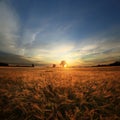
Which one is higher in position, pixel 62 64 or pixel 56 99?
pixel 62 64

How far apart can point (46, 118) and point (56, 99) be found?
0.97 m

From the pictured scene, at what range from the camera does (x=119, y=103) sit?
3.82 m

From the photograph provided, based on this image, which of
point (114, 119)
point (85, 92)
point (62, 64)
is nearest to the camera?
point (114, 119)

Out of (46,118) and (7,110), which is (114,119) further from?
(7,110)

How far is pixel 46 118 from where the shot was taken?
3.17m

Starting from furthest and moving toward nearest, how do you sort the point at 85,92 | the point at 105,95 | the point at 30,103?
the point at 85,92, the point at 105,95, the point at 30,103

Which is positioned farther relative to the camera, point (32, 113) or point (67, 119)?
point (32, 113)

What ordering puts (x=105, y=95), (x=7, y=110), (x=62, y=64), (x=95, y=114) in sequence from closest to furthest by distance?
(x=95, y=114) < (x=7, y=110) < (x=105, y=95) < (x=62, y=64)

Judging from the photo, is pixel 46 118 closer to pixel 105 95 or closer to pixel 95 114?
pixel 95 114

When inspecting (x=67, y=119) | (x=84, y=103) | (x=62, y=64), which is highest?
(x=62, y=64)

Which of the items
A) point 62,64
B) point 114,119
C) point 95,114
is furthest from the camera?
point 62,64

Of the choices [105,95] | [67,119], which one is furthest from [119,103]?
[67,119]

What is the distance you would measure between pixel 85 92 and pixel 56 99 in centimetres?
121

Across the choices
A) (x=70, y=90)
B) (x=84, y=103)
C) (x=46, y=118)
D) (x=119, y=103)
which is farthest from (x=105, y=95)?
(x=46, y=118)
